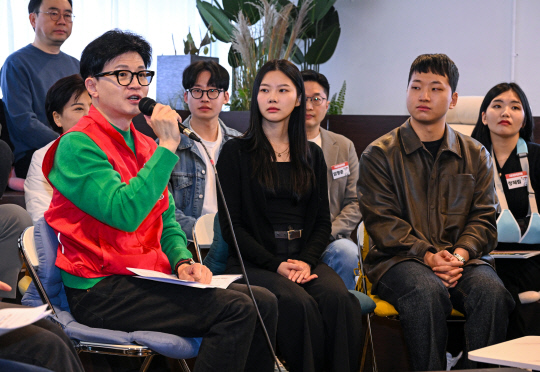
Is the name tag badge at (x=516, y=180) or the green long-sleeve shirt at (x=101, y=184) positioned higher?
the green long-sleeve shirt at (x=101, y=184)

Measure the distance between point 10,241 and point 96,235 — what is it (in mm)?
898

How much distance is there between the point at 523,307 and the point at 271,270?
1206 mm

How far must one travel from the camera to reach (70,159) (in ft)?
5.87

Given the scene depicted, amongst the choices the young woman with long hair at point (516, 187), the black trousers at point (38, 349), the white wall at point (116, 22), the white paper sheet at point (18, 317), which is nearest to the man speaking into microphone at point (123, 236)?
the black trousers at point (38, 349)

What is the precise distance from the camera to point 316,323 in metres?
2.14

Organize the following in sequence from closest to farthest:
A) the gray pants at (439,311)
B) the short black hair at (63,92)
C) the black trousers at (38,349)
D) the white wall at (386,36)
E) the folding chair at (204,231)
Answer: the black trousers at (38,349) → the gray pants at (439,311) → the folding chair at (204,231) → the short black hair at (63,92) → the white wall at (386,36)

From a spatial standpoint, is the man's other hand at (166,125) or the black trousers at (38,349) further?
the man's other hand at (166,125)

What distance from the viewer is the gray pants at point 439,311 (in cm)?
222

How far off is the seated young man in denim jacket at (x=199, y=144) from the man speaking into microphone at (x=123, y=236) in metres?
1.08

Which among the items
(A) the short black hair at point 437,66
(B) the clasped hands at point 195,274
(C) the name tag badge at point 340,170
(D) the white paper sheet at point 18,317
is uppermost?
(A) the short black hair at point 437,66

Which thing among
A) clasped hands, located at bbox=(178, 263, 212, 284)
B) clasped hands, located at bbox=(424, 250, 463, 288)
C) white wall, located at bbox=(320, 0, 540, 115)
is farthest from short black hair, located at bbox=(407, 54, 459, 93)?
white wall, located at bbox=(320, 0, 540, 115)

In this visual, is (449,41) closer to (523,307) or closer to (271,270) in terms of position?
(523,307)

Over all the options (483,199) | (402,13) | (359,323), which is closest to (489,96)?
(483,199)

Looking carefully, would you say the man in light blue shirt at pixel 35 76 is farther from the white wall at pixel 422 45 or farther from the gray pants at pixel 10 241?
the white wall at pixel 422 45
